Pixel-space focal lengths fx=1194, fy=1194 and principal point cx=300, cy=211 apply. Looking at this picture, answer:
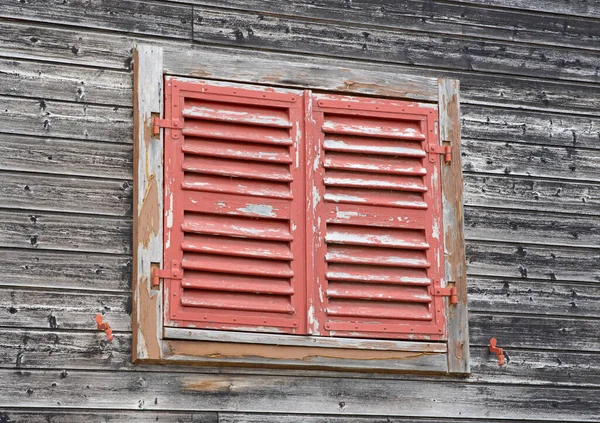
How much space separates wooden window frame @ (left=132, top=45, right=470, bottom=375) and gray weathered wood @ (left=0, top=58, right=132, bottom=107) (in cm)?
10

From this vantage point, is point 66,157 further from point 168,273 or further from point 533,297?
point 533,297

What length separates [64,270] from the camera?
5.81 m

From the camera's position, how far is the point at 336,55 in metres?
6.60

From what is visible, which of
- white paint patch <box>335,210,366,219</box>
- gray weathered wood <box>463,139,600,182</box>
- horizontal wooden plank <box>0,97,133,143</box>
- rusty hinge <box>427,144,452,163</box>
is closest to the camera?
horizontal wooden plank <box>0,97,133,143</box>

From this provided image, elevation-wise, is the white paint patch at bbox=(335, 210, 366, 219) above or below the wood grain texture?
above

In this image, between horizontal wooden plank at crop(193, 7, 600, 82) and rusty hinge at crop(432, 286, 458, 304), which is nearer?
rusty hinge at crop(432, 286, 458, 304)

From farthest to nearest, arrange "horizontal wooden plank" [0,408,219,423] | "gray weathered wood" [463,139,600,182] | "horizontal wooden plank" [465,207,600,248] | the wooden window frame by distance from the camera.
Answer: "gray weathered wood" [463,139,600,182], "horizontal wooden plank" [465,207,600,248], the wooden window frame, "horizontal wooden plank" [0,408,219,423]

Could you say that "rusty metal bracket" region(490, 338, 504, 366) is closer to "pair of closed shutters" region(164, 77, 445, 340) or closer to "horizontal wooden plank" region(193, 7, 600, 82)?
"pair of closed shutters" region(164, 77, 445, 340)

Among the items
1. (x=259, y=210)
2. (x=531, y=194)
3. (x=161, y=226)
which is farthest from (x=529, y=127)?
(x=161, y=226)

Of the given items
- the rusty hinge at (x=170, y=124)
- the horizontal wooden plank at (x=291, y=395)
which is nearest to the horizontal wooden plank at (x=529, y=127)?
the horizontal wooden plank at (x=291, y=395)

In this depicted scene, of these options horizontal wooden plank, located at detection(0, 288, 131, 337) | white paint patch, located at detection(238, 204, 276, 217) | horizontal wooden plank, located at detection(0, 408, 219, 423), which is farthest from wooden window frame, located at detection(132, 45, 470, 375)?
white paint patch, located at detection(238, 204, 276, 217)

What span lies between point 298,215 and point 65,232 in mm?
1184

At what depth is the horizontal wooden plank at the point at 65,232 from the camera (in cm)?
578

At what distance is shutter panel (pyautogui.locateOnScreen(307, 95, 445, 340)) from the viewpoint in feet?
20.1
